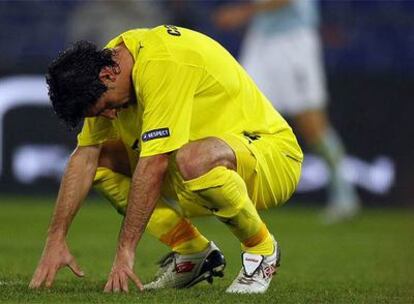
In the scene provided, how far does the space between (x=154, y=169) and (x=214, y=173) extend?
285 millimetres

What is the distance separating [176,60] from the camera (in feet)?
19.6

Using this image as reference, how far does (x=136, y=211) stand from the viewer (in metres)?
5.76

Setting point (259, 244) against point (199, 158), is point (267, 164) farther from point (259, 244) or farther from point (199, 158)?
point (199, 158)

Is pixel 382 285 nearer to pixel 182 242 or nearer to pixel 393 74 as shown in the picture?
pixel 182 242

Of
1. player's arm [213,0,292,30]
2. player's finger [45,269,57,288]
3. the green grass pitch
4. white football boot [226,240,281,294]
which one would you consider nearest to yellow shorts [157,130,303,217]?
white football boot [226,240,281,294]

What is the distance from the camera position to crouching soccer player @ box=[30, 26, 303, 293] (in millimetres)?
5781

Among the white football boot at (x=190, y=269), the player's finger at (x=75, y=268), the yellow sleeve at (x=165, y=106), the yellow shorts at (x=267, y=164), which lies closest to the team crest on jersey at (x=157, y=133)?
the yellow sleeve at (x=165, y=106)

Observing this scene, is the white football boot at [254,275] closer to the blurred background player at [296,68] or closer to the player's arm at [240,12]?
the blurred background player at [296,68]

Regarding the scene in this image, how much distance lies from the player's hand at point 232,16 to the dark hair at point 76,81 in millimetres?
8515

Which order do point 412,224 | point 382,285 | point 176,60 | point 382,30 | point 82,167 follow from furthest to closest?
point 382,30 < point 412,224 < point 382,285 < point 82,167 < point 176,60

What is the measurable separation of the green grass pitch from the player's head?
0.89m

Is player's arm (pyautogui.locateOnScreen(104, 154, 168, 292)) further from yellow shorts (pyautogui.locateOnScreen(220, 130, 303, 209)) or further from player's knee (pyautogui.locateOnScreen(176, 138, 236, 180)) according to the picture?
yellow shorts (pyautogui.locateOnScreen(220, 130, 303, 209))

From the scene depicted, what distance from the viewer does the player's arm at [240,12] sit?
13.7m

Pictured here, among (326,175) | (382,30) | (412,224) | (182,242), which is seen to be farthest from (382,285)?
(382,30)
